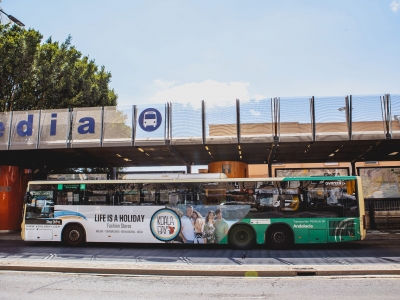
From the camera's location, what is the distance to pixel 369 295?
292 inches

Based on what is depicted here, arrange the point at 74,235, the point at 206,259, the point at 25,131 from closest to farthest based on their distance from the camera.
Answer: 1. the point at 206,259
2. the point at 74,235
3. the point at 25,131

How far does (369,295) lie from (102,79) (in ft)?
79.6

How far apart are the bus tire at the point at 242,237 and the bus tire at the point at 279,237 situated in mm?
651

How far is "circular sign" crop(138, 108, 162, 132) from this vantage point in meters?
16.3

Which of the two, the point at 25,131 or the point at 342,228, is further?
the point at 25,131

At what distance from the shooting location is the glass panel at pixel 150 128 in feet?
53.3

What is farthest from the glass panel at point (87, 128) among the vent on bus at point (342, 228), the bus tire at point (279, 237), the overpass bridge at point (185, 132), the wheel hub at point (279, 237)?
the vent on bus at point (342, 228)

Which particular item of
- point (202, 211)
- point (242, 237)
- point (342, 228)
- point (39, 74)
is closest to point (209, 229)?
point (202, 211)

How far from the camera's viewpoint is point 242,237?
13938 millimetres

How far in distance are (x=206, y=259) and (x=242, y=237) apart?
248cm

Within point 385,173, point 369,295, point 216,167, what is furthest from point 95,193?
point 385,173

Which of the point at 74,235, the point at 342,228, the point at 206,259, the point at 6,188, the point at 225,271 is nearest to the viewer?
the point at 225,271

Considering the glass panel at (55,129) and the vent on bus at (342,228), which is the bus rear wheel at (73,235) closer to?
the glass panel at (55,129)

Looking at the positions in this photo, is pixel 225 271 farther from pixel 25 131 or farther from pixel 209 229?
pixel 25 131
